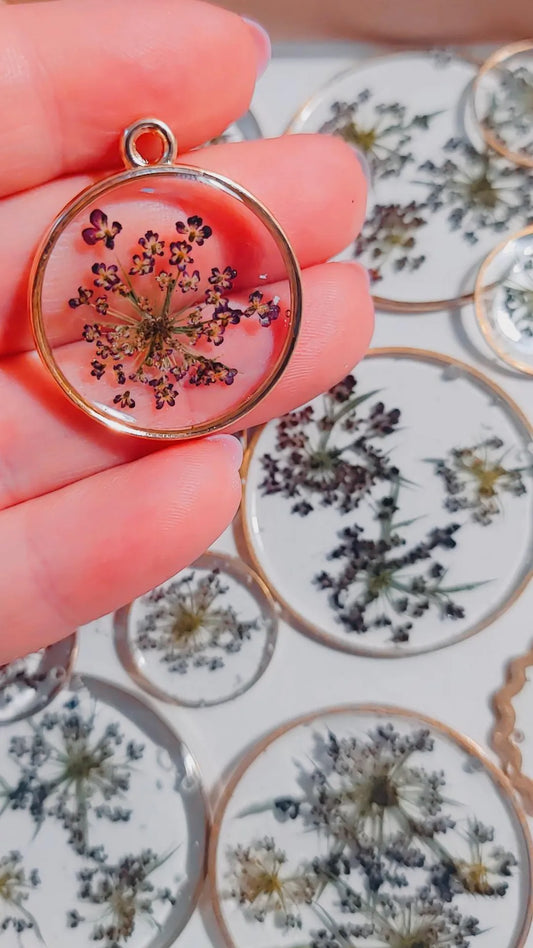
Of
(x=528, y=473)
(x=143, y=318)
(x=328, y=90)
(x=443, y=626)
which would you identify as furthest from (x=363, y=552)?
(x=328, y=90)

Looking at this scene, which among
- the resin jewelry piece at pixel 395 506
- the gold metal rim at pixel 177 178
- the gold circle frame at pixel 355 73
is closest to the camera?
the gold metal rim at pixel 177 178

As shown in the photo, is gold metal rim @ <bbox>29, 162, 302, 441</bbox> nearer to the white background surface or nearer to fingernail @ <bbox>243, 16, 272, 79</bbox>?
fingernail @ <bbox>243, 16, 272, 79</bbox>

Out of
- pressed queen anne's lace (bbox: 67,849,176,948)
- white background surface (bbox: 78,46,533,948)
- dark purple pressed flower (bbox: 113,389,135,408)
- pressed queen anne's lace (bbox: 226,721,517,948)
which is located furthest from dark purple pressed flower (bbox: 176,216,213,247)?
pressed queen anne's lace (bbox: 67,849,176,948)

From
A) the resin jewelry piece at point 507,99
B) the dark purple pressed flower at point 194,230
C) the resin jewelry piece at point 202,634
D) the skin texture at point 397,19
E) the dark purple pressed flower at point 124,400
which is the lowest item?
the resin jewelry piece at point 202,634

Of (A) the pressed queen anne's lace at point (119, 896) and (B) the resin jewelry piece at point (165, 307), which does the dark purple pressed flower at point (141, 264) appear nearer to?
(B) the resin jewelry piece at point (165, 307)

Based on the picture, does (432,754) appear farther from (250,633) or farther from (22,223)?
(22,223)

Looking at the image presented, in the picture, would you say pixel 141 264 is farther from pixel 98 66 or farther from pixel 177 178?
pixel 98 66

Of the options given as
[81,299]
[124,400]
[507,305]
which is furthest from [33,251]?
[507,305]

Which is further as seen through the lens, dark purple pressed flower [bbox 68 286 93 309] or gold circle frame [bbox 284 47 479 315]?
gold circle frame [bbox 284 47 479 315]

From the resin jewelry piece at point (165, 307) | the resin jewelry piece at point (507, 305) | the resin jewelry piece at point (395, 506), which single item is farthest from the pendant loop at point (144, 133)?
the resin jewelry piece at point (507, 305)
